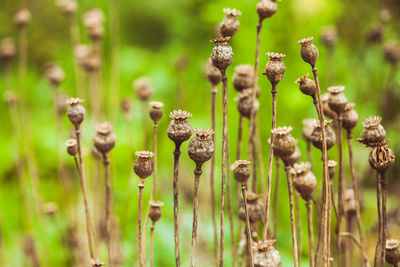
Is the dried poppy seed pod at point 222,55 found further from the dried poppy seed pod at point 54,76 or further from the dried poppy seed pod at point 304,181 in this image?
the dried poppy seed pod at point 54,76

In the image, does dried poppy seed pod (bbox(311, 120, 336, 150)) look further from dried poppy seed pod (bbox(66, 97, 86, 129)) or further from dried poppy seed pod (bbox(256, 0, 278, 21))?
dried poppy seed pod (bbox(66, 97, 86, 129))

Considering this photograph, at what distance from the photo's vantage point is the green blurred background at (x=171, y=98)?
4.14ft

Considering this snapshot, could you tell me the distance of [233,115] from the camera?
161 centimetres

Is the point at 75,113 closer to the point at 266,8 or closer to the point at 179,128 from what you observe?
the point at 179,128

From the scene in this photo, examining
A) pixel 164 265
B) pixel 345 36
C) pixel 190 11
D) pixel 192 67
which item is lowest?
pixel 164 265

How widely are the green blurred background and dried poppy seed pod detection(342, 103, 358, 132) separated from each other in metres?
0.50

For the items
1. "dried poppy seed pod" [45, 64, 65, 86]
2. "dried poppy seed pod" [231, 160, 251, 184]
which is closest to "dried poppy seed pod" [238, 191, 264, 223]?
"dried poppy seed pod" [231, 160, 251, 184]

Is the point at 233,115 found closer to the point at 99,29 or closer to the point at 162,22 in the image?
the point at 99,29

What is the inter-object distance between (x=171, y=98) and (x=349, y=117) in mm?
1397

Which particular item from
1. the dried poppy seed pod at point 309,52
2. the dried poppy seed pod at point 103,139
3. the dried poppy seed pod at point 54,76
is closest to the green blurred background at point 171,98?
the dried poppy seed pod at point 54,76

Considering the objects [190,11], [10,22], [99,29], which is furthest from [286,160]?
[10,22]

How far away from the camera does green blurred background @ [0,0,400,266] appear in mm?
1263

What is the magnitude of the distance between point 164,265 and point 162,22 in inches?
69.7

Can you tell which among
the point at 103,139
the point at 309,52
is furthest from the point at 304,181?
the point at 103,139
